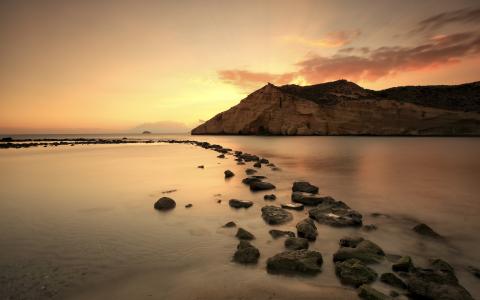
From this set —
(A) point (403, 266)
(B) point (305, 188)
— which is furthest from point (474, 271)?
(B) point (305, 188)

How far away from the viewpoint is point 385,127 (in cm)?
7906

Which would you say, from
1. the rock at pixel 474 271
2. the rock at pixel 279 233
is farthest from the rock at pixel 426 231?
the rock at pixel 279 233

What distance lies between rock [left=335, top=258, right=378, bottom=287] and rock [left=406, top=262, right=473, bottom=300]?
0.50m

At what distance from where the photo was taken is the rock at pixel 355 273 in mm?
4031

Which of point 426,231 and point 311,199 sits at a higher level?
point 311,199

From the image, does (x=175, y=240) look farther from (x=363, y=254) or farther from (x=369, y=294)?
(x=369, y=294)

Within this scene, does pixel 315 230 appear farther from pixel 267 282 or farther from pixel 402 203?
pixel 402 203

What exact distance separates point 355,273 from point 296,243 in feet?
4.46

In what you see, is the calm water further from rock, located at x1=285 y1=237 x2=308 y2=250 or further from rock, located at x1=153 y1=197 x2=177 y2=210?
rock, located at x1=153 y1=197 x2=177 y2=210

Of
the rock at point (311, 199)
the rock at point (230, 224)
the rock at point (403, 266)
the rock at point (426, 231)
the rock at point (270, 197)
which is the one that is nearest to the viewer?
the rock at point (403, 266)

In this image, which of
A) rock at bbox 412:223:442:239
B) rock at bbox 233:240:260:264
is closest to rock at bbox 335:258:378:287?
rock at bbox 233:240:260:264

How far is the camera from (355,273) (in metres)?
4.14

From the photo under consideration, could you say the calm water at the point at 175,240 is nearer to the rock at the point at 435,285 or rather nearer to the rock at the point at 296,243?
the rock at the point at 296,243

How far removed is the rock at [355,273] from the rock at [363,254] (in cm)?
37
